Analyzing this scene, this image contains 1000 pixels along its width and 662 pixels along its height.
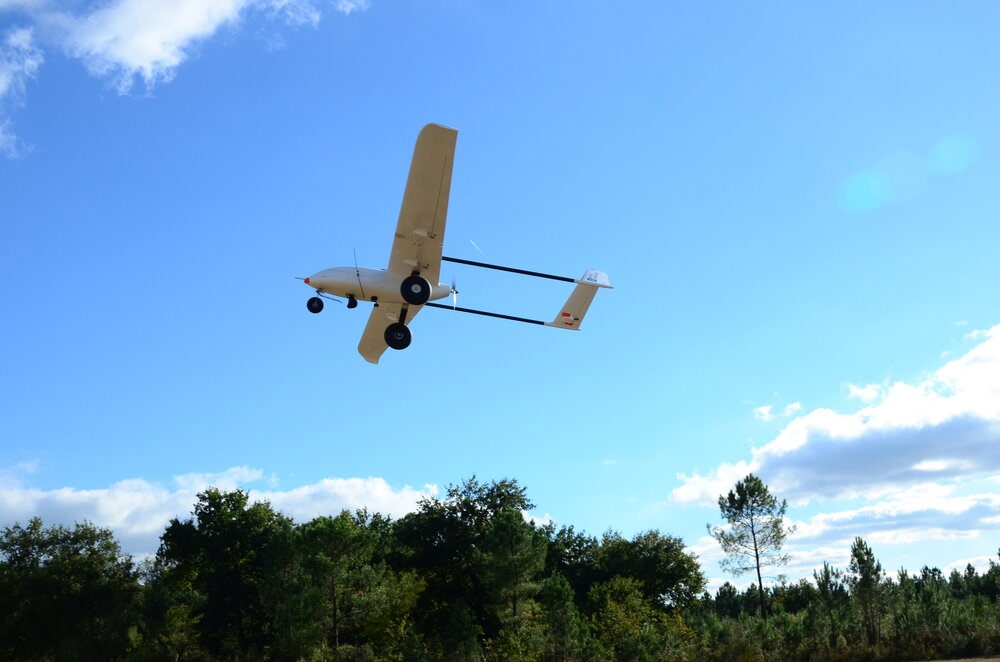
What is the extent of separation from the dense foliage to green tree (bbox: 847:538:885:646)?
8 cm

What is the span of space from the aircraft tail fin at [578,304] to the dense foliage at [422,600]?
16.1m

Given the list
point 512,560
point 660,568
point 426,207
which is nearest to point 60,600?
point 512,560

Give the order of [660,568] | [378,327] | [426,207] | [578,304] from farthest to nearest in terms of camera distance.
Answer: [660,568] < [578,304] < [378,327] < [426,207]

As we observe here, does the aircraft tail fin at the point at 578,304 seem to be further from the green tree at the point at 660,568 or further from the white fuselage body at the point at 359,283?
the green tree at the point at 660,568

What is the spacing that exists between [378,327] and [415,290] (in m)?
2.80

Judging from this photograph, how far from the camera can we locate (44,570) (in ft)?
176

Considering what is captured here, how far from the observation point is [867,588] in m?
42.2

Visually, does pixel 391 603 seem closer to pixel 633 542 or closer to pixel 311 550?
pixel 311 550

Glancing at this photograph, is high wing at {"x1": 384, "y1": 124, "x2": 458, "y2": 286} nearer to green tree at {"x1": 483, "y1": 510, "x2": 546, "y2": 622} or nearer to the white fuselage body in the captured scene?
the white fuselage body

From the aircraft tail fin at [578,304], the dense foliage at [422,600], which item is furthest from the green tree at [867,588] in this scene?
the aircraft tail fin at [578,304]

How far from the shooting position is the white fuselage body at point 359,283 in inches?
765

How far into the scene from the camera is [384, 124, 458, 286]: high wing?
1695 centimetres

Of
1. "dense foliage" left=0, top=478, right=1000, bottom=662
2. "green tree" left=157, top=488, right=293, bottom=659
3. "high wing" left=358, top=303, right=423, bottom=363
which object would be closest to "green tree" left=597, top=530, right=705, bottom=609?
"dense foliage" left=0, top=478, right=1000, bottom=662

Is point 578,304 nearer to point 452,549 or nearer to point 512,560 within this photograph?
point 512,560
